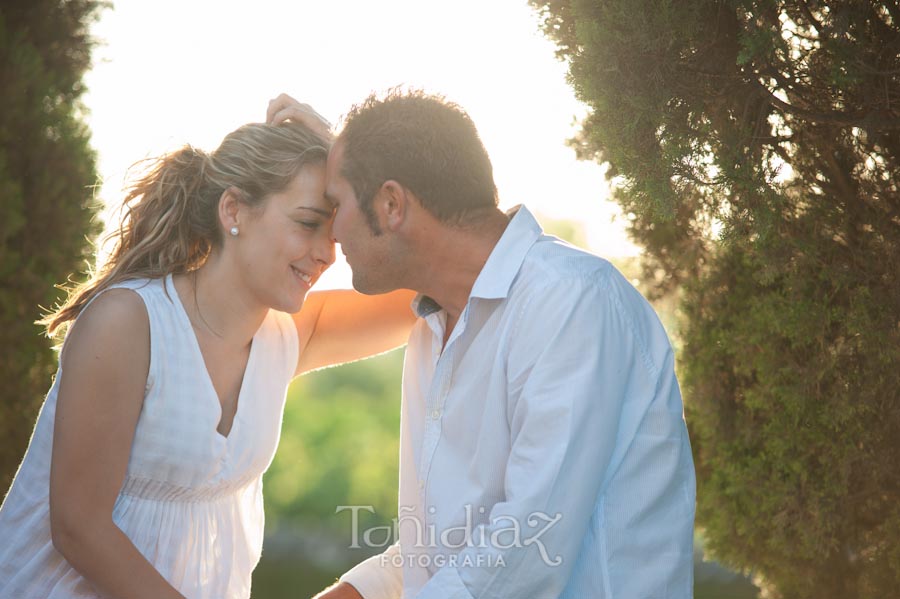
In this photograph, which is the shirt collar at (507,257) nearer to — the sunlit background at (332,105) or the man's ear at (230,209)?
the sunlit background at (332,105)

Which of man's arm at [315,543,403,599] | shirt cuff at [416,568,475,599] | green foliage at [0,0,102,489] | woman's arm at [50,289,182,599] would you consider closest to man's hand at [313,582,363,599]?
man's arm at [315,543,403,599]

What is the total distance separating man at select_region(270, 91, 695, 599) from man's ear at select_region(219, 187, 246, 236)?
0.29m

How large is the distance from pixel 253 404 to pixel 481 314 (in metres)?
0.83

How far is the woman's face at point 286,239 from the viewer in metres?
2.79

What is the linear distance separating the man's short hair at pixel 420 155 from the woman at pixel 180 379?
24 cm

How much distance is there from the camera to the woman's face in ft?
9.16

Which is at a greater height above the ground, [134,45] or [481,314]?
[134,45]

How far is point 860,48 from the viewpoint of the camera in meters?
2.44

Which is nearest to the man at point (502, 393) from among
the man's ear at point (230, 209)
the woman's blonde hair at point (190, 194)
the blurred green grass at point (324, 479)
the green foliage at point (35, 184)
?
the woman's blonde hair at point (190, 194)

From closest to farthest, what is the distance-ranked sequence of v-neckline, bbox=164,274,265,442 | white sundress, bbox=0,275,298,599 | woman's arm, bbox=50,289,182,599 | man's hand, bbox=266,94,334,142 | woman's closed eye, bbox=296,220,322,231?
woman's arm, bbox=50,289,182,599, white sundress, bbox=0,275,298,599, v-neckline, bbox=164,274,265,442, woman's closed eye, bbox=296,220,322,231, man's hand, bbox=266,94,334,142

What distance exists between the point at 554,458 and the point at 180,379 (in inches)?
45.0

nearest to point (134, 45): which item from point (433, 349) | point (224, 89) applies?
point (224, 89)

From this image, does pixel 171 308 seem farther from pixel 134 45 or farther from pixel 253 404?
pixel 134 45

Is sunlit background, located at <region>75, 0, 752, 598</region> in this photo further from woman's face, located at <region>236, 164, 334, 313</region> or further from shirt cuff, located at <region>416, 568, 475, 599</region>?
shirt cuff, located at <region>416, 568, 475, 599</region>
